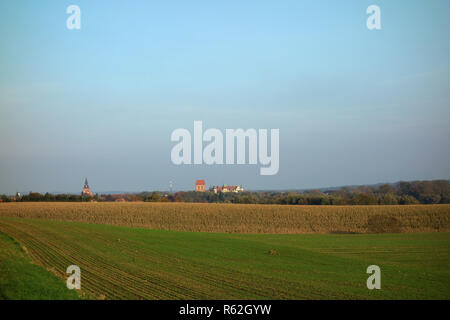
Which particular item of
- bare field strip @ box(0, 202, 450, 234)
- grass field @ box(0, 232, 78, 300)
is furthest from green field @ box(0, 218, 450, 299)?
bare field strip @ box(0, 202, 450, 234)

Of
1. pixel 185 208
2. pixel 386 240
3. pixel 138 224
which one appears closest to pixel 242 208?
pixel 185 208

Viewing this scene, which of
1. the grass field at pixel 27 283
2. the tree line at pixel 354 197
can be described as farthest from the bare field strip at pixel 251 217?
the grass field at pixel 27 283

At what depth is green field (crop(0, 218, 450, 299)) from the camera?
1460 centimetres

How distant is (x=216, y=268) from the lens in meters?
20.1

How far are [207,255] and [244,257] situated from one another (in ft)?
6.85

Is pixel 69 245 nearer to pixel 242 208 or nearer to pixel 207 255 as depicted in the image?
pixel 207 255

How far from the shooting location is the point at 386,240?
38.1 meters

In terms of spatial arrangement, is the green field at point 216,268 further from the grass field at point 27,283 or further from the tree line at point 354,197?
the tree line at point 354,197

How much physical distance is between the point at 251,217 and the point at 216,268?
3092 cm

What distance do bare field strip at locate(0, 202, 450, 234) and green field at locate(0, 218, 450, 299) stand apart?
1275cm

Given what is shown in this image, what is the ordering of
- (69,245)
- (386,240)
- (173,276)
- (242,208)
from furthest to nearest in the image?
(242,208)
(386,240)
(69,245)
(173,276)

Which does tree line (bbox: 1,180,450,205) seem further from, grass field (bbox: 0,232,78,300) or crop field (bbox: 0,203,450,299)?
grass field (bbox: 0,232,78,300)

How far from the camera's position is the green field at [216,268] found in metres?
14.6

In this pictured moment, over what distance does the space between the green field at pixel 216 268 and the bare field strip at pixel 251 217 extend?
1275 cm
